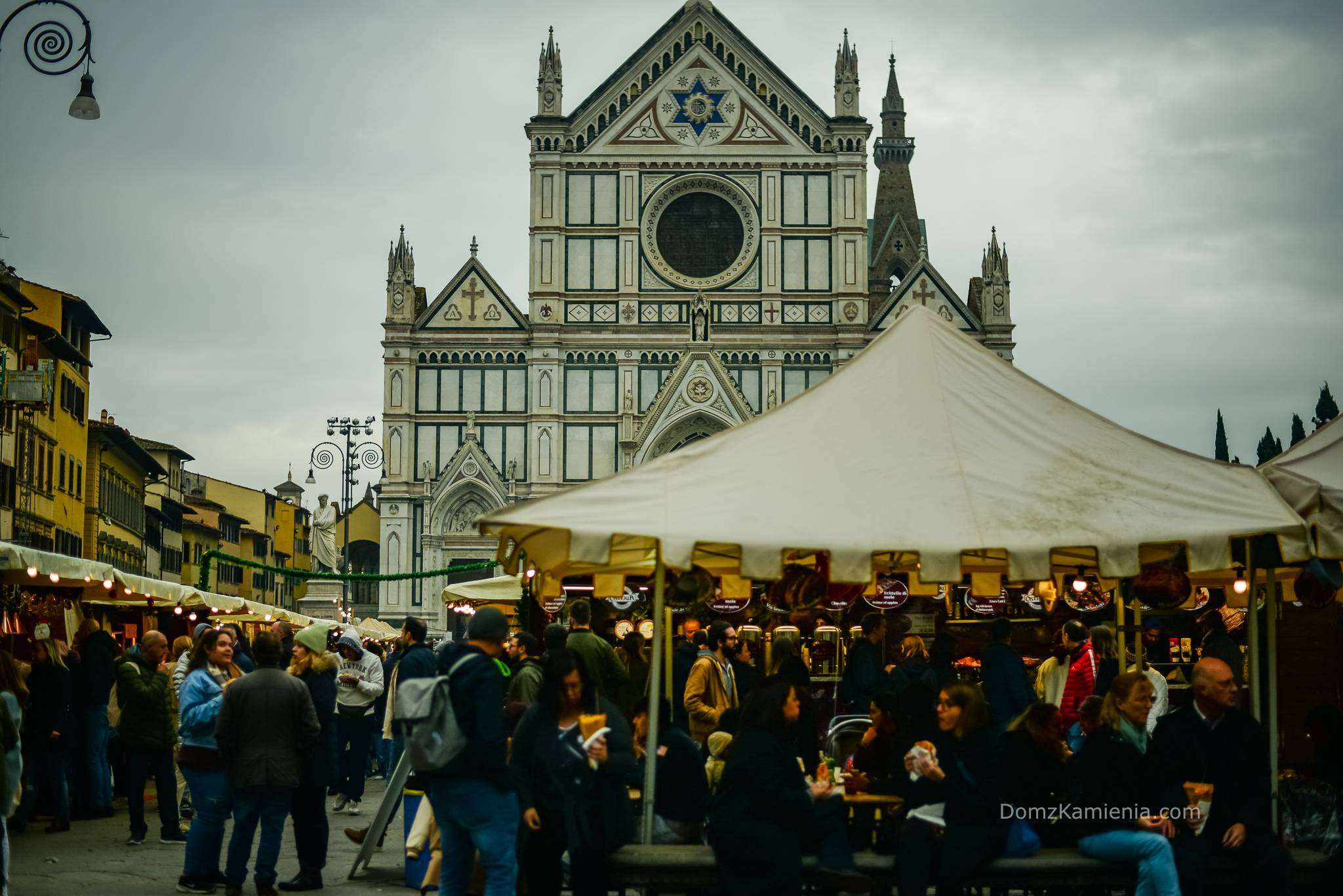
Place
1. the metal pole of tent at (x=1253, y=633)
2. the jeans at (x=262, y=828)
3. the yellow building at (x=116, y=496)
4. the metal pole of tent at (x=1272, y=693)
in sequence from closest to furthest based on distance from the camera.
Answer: the metal pole of tent at (x=1272, y=693) < the metal pole of tent at (x=1253, y=633) < the jeans at (x=262, y=828) < the yellow building at (x=116, y=496)

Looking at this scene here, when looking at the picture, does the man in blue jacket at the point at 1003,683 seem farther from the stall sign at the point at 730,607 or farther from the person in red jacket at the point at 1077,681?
the stall sign at the point at 730,607

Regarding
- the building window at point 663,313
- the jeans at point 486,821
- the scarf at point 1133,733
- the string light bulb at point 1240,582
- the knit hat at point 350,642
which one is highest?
the building window at point 663,313

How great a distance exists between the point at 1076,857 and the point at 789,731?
5.15 feet

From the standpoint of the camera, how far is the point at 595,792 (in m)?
6.80

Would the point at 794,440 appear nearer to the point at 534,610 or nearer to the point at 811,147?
the point at 534,610

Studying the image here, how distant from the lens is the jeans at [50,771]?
38.7 ft

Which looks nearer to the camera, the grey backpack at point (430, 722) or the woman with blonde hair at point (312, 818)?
the grey backpack at point (430, 722)

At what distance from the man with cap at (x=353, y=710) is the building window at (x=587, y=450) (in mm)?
29689

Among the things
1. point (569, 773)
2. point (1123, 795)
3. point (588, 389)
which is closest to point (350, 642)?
point (569, 773)

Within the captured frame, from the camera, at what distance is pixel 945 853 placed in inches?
261

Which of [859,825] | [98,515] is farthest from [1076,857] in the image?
[98,515]

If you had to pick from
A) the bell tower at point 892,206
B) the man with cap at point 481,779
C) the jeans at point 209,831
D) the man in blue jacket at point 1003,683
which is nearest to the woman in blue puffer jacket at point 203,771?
the jeans at point 209,831

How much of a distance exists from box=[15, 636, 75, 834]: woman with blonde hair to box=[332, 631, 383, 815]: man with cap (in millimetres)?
2134

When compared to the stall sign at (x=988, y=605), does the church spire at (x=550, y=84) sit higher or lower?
higher
